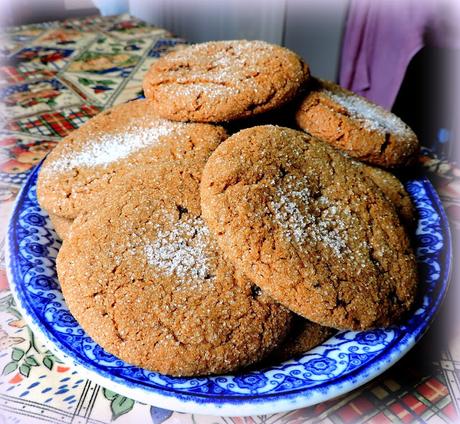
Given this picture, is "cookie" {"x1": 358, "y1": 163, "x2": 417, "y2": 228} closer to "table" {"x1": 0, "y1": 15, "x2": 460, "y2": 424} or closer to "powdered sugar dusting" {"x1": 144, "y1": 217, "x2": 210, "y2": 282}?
"table" {"x1": 0, "y1": 15, "x2": 460, "y2": 424}

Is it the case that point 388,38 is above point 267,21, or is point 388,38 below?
above

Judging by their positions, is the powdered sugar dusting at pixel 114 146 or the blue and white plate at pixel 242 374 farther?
the powdered sugar dusting at pixel 114 146

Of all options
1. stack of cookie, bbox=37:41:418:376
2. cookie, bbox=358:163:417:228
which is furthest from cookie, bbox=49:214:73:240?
cookie, bbox=358:163:417:228

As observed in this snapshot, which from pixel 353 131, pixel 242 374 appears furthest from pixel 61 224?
pixel 353 131

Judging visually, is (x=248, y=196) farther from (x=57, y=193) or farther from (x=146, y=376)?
(x=57, y=193)

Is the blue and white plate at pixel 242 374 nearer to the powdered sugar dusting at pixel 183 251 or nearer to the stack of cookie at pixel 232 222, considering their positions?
the stack of cookie at pixel 232 222

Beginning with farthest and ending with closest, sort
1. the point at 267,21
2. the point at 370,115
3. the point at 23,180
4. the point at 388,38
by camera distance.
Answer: the point at 267,21
the point at 388,38
the point at 23,180
the point at 370,115

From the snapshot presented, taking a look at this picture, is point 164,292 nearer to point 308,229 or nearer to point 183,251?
point 183,251

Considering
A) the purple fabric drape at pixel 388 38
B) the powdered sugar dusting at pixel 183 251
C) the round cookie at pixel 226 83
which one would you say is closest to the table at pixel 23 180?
the powdered sugar dusting at pixel 183 251
